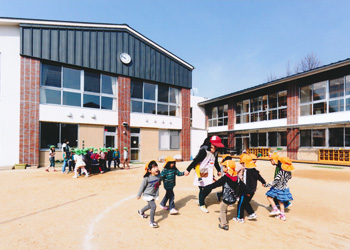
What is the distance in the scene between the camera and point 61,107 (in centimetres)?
1214

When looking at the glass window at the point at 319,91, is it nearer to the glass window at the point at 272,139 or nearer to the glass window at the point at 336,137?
the glass window at the point at 336,137

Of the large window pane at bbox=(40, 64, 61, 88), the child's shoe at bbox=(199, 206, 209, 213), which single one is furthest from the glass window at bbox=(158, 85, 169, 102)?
the child's shoe at bbox=(199, 206, 209, 213)

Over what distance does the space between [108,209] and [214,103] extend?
22.2 m

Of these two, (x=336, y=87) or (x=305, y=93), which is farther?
(x=305, y=93)

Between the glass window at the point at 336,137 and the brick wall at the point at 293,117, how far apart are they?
2142 millimetres

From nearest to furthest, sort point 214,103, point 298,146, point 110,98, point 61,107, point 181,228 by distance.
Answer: point 181,228, point 61,107, point 110,98, point 298,146, point 214,103

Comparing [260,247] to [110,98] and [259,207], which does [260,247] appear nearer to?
[259,207]

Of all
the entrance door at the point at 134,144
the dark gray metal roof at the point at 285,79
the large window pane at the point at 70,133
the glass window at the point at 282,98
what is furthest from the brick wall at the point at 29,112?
the glass window at the point at 282,98

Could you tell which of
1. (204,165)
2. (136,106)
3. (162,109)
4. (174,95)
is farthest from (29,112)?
(204,165)

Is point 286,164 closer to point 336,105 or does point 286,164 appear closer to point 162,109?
point 162,109

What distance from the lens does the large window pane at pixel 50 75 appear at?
1195 cm

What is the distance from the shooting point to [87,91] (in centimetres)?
1325

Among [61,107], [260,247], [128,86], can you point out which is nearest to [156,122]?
[128,86]

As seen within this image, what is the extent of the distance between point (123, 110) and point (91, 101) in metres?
2.35
